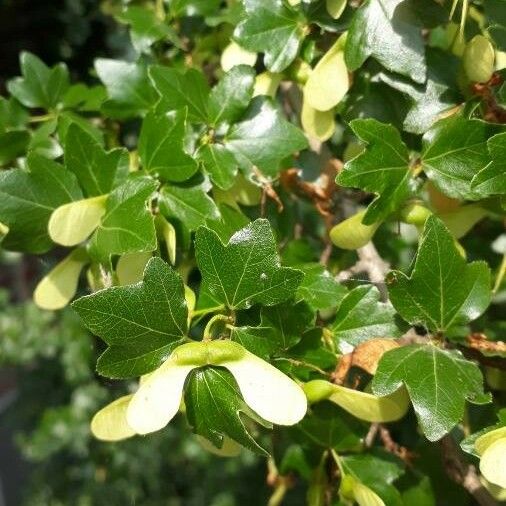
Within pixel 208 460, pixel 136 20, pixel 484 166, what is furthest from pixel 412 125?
pixel 208 460

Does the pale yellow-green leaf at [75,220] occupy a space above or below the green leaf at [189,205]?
below

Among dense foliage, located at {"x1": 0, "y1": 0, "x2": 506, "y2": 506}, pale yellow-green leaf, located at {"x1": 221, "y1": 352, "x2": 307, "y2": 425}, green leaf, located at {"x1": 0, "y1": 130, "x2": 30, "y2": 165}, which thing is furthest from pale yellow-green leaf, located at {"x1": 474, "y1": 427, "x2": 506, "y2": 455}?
green leaf, located at {"x1": 0, "y1": 130, "x2": 30, "y2": 165}

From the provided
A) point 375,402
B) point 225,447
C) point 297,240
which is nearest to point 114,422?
point 225,447

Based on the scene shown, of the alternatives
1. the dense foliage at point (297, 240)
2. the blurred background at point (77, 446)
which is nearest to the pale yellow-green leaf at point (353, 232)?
the dense foliage at point (297, 240)

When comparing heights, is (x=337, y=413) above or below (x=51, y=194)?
below

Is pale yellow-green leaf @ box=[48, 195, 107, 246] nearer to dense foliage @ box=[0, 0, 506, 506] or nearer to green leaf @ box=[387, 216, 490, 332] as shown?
dense foliage @ box=[0, 0, 506, 506]

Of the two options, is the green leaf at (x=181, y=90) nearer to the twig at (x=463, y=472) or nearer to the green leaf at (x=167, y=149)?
the green leaf at (x=167, y=149)

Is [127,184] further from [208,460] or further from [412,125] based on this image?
[208,460]

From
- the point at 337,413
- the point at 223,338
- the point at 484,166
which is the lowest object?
the point at 337,413
